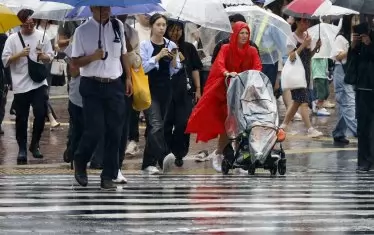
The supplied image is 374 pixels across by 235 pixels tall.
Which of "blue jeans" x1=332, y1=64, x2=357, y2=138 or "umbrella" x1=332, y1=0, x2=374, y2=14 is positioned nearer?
"umbrella" x1=332, y1=0, x2=374, y2=14

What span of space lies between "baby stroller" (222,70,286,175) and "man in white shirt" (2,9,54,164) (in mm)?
2838

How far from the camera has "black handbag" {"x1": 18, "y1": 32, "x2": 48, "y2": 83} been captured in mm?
16891

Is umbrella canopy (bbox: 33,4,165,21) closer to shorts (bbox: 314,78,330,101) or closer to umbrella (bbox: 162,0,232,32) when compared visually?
umbrella (bbox: 162,0,232,32)

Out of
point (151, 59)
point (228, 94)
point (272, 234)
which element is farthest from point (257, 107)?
point (272, 234)

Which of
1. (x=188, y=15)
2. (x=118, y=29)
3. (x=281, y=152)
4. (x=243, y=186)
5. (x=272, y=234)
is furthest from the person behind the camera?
(x=188, y=15)

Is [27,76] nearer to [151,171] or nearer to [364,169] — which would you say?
[151,171]

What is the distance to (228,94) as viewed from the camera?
15234 millimetres

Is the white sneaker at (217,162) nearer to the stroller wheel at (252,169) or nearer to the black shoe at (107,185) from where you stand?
the stroller wheel at (252,169)

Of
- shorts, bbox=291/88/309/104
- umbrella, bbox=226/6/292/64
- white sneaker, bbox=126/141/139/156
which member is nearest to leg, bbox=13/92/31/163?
white sneaker, bbox=126/141/139/156

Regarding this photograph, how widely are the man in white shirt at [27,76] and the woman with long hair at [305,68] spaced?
13.6 ft

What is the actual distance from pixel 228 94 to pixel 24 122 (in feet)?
10.00

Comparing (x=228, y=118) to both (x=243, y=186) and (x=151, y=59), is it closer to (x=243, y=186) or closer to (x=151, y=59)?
(x=151, y=59)

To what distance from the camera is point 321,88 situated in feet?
77.9

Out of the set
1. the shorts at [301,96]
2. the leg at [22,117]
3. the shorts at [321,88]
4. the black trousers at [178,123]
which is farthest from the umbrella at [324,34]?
the leg at [22,117]
